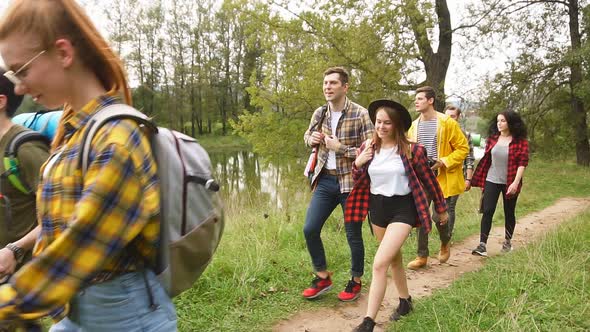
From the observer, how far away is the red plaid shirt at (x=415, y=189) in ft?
11.0

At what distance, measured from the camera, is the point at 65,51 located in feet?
3.80

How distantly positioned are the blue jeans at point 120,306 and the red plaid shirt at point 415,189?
2460mm

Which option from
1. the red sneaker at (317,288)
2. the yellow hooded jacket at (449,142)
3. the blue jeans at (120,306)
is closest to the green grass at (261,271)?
the red sneaker at (317,288)

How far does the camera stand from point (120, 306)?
1233 millimetres

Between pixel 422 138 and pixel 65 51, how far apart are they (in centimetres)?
469

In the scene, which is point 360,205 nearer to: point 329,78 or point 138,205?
point 329,78

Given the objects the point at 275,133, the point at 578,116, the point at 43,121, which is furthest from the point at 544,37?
the point at 43,121

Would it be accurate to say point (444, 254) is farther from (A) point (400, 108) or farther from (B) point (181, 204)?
(B) point (181, 204)

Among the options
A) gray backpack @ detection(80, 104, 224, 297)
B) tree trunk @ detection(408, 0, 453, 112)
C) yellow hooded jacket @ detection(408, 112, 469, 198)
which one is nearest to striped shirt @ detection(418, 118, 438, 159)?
yellow hooded jacket @ detection(408, 112, 469, 198)

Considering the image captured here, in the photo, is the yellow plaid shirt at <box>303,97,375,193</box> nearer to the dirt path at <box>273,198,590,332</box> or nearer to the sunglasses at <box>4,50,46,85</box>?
the dirt path at <box>273,198,590,332</box>

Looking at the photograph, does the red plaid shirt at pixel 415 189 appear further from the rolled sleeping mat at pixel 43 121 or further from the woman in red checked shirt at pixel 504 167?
the rolled sleeping mat at pixel 43 121

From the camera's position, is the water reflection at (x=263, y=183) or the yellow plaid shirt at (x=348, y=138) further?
the water reflection at (x=263, y=183)

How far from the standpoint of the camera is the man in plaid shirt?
3930 mm

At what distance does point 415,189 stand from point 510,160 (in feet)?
8.81
